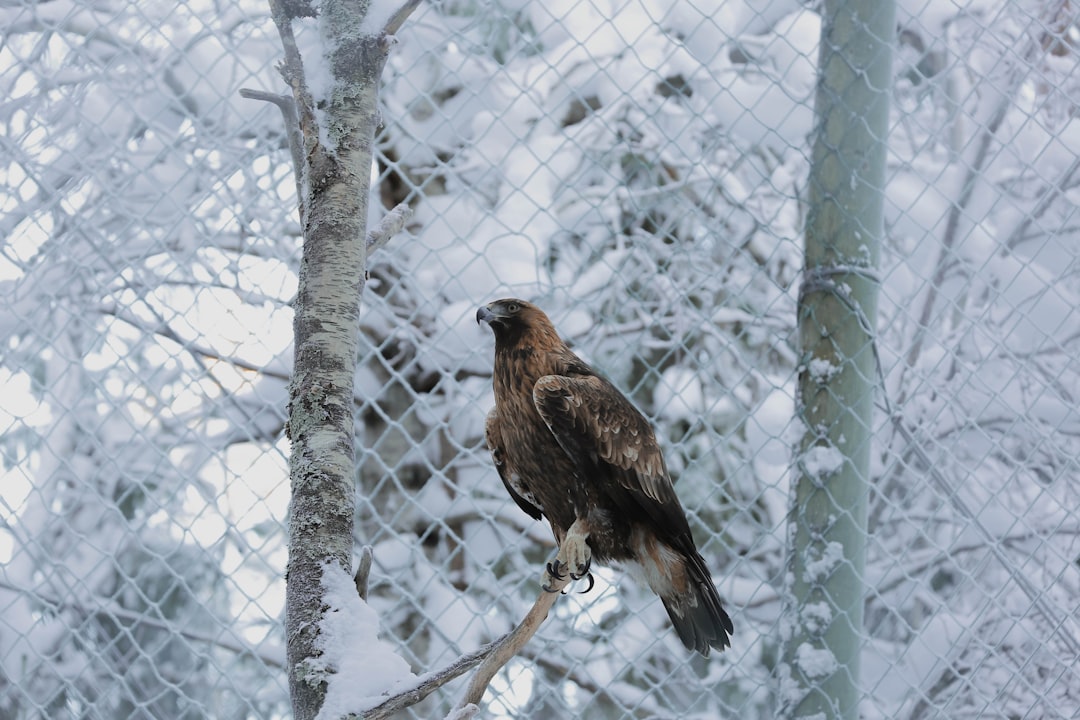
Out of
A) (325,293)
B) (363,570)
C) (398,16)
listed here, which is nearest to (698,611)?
(363,570)

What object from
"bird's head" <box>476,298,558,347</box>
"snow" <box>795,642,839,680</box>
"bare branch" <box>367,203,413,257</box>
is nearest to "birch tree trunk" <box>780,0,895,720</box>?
"snow" <box>795,642,839,680</box>

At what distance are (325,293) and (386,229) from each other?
20 cm

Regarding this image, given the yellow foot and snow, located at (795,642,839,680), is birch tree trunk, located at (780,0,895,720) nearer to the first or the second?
snow, located at (795,642,839,680)

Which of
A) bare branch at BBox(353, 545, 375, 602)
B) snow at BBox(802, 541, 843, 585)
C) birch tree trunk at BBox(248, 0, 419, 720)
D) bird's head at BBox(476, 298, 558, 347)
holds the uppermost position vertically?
bird's head at BBox(476, 298, 558, 347)

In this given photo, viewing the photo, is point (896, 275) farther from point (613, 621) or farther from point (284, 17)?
point (284, 17)

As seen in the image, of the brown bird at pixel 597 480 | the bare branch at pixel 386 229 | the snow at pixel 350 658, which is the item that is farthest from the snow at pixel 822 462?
the snow at pixel 350 658

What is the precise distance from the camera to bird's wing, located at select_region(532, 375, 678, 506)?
173cm

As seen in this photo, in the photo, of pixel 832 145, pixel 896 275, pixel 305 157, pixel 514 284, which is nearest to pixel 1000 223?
pixel 896 275

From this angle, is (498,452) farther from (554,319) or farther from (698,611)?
(554,319)

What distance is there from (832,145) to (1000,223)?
92cm

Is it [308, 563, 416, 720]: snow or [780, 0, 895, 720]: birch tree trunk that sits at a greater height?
[780, 0, 895, 720]: birch tree trunk

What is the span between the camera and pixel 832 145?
1968 millimetres

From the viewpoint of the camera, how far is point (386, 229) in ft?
4.51

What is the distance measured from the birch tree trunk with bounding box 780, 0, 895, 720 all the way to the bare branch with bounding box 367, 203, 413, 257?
0.83m
